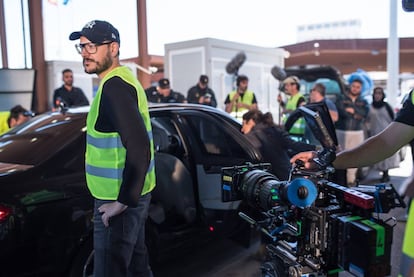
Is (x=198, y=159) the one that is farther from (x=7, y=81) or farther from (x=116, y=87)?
(x=7, y=81)

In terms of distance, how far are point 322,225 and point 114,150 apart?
3.37 ft

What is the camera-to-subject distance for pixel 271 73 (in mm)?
10234

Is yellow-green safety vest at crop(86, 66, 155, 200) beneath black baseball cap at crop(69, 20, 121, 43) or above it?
beneath

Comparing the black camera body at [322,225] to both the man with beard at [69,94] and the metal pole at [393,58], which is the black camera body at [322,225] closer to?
the man with beard at [69,94]

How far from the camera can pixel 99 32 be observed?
7.11 feet

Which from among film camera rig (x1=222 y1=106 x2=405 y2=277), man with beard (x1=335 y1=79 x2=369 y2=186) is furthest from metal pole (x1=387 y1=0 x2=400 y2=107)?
film camera rig (x1=222 y1=106 x2=405 y2=277)

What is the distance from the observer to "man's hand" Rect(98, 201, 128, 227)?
205 cm

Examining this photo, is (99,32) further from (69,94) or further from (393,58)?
(393,58)

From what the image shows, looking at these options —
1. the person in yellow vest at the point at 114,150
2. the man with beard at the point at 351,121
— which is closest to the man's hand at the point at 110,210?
the person in yellow vest at the point at 114,150

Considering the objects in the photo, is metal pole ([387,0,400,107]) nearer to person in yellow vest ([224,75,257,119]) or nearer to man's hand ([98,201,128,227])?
person in yellow vest ([224,75,257,119])

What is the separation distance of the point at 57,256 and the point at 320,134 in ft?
5.28

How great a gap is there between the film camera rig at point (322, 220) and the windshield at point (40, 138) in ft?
4.52

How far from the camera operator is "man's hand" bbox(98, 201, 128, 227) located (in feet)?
6.10

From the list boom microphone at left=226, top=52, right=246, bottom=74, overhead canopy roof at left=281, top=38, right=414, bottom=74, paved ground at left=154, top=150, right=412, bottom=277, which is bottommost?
paved ground at left=154, top=150, right=412, bottom=277
